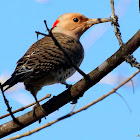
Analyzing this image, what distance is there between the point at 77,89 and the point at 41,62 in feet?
2.70

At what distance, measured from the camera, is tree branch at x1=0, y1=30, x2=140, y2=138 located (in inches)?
130

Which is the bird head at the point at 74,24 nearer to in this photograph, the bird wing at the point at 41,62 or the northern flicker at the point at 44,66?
the northern flicker at the point at 44,66

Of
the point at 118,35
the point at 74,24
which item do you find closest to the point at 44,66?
the point at 118,35

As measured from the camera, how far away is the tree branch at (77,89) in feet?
10.9

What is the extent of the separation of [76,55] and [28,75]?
1.01m

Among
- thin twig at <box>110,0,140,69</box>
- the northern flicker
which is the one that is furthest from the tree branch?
the northern flicker

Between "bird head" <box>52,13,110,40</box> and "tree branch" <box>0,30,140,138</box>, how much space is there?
217 cm

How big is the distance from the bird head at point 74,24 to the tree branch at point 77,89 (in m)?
2.17

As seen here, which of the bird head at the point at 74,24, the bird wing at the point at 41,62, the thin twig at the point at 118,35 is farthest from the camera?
the bird head at the point at 74,24

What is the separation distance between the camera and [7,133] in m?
4.12

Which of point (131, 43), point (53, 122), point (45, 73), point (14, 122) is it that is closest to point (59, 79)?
point (45, 73)

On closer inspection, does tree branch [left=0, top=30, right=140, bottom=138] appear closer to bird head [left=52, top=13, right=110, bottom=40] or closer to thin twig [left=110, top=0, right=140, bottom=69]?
thin twig [left=110, top=0, right=140, bottom=69]

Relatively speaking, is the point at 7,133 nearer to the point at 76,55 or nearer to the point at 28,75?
the point at 28,75

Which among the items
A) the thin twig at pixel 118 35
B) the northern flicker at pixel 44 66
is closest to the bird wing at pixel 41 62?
the northern flicker at pixel 44 66
